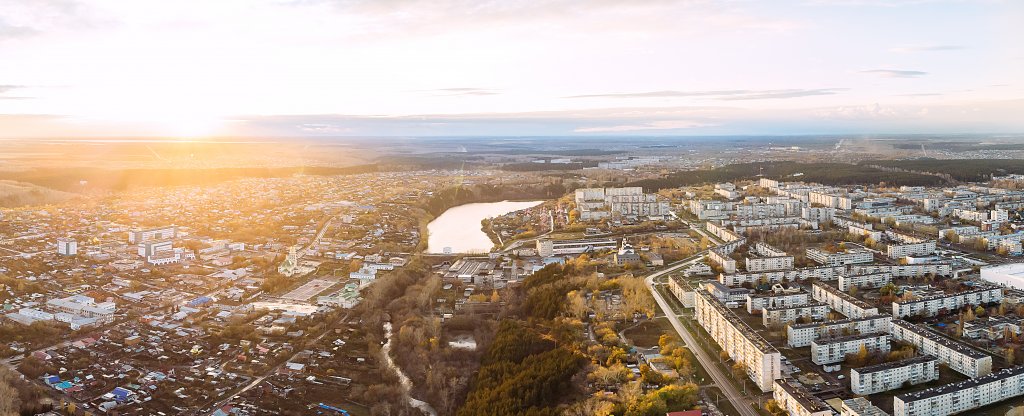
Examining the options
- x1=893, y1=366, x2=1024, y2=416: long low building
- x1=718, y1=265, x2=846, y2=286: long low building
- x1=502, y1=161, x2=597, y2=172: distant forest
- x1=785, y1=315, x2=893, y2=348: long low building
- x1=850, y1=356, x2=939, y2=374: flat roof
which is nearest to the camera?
x1=893, y1=366, x2=1024, y2=416: long low building

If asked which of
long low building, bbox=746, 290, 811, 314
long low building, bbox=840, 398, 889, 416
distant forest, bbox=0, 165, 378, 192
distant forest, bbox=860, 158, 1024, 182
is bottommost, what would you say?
long low building, bbox=840, 398, 889, 416

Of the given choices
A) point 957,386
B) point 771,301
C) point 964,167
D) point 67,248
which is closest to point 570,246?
point 771,301

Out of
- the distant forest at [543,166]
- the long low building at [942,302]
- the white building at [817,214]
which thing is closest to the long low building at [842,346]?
the long low building at [942,302]

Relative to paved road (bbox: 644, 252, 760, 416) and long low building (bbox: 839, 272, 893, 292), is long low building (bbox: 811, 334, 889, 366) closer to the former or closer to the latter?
paved road (bbox: 644, 252, 760, 416)

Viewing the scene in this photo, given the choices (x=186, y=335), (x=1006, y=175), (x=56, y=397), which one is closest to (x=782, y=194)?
(x=1006, y=175)

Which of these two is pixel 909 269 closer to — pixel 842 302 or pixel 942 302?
pixel 942 302

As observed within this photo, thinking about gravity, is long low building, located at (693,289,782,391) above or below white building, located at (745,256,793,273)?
below

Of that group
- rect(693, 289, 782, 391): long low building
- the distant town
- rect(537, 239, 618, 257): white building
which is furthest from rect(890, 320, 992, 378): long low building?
rect(537, 239, 618, 257): white building
